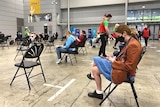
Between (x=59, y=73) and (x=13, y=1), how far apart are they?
17.6m

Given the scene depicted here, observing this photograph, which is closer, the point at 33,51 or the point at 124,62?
the point at 124,62

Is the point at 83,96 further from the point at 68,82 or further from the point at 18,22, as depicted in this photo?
the point at 18,22

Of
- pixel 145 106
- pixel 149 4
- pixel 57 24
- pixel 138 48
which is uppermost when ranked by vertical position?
pixel 149 4

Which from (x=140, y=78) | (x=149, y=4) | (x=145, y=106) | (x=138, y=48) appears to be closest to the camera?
(x=138, y=48)

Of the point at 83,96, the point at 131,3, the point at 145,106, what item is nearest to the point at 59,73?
the point at 83,96

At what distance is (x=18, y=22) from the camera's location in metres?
19.9

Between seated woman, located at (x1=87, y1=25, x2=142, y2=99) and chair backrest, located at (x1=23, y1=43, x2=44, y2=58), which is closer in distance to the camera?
seated woman, located at (x1=87, y1=25, x2=142, y2=99)

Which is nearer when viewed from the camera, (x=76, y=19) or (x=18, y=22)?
(x=18, y=22)

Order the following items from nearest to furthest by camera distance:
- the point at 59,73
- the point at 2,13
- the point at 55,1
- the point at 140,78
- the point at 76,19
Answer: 1. the point at 140,78
2. the point at 59,73
3. the point at 2,13
4. the point at 55,1
5. the point at 76,19

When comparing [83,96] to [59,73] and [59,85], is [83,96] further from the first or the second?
[59,73]

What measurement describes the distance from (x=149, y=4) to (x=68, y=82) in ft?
58.9

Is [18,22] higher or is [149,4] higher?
[149,4]

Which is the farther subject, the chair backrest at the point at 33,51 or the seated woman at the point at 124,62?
the chair backrest at the point at 33,51

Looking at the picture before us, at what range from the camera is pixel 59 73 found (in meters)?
3.99
